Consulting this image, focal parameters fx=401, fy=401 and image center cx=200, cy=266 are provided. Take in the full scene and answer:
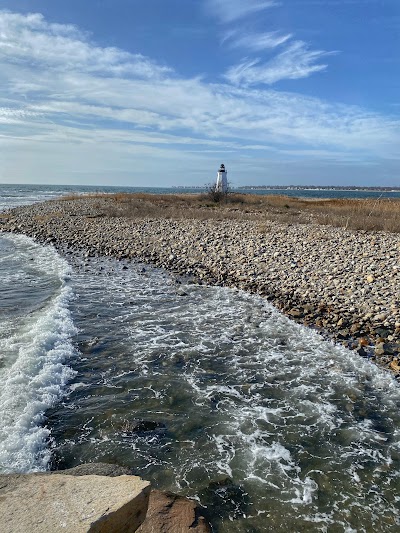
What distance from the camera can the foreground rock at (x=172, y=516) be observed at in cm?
362

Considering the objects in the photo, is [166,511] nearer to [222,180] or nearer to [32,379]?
[32,379]

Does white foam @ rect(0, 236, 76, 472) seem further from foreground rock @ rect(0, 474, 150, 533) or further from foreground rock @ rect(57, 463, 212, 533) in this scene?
foreground rock @ rect(0, 474, 150, 533)

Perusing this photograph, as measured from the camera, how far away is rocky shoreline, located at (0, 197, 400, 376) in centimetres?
941

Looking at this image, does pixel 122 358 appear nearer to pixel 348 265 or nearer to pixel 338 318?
pixel 338 318

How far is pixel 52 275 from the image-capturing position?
1473cm

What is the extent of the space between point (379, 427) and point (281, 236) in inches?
527

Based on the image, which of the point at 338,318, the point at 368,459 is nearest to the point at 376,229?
the point at 338,318

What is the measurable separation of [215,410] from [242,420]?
18.0 inches

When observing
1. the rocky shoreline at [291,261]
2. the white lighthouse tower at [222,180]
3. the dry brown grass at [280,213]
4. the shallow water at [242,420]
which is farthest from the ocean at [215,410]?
the white lighthouse tower at [222,180]

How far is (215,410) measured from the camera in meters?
6.09

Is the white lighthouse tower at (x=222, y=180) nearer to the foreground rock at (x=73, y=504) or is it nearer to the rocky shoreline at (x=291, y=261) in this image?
the rocky shoreline at (x=291, y=261)

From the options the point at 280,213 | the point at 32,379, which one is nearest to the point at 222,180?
the point at 280,213

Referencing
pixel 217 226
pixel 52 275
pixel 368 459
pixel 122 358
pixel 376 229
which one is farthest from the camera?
pixel 217 226

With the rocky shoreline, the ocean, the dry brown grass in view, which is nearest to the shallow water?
the ocean
